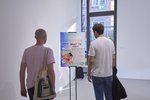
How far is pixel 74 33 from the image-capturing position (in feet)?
13.9

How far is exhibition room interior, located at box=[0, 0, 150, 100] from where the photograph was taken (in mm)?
3686

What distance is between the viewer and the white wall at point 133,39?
23.6 feet

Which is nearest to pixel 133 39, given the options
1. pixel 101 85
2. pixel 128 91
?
pixel 128 91

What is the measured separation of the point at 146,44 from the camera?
7.17 meters

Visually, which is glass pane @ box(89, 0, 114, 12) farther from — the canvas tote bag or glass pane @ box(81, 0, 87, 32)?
the canvas tote bag

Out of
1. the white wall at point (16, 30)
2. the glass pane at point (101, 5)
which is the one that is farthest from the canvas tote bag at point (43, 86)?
the glass pane at point (101, 5)

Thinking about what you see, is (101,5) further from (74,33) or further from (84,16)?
(74,33)

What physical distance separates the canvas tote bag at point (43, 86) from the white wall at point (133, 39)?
5.29 meters

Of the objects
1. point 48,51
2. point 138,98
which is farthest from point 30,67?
point 138,98

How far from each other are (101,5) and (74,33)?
13.5 ft

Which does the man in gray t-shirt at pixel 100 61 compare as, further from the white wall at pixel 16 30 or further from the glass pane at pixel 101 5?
the glass pane at pixel 101 5

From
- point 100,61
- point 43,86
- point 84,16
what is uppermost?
point 84,16

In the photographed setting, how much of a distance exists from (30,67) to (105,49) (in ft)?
3.53

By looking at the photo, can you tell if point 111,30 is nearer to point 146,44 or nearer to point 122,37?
point 122,37
